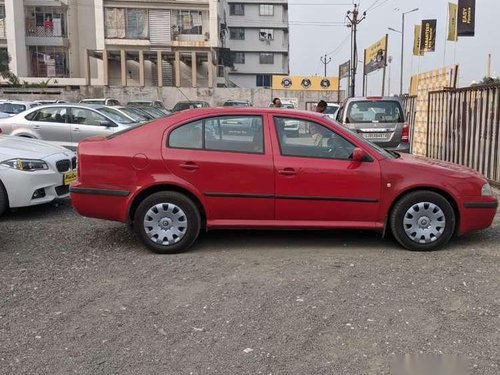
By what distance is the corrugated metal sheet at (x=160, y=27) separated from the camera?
146 ft

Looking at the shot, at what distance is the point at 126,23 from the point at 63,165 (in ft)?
131

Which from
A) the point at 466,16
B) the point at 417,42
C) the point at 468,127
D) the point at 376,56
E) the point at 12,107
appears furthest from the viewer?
the point at 376,56

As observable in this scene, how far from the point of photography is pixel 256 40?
7631 centimetres

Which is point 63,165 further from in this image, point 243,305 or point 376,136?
point 376,136

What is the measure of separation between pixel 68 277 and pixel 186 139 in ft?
6.00

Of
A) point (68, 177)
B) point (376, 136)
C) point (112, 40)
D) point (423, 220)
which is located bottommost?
point (423, 220)

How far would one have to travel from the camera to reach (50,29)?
1812 inches

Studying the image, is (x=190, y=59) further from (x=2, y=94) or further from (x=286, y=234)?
(x=286, y=234)

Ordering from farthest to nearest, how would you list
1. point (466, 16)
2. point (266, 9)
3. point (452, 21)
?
point (266, 9)
point (452, 21)
point (466, 16)

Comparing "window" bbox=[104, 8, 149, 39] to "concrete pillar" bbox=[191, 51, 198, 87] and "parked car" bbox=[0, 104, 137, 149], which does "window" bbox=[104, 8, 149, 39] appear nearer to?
"concrete pillar" bbox=[191, 51, 198, 87]

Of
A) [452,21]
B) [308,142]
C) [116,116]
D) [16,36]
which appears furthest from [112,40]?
[308,142]

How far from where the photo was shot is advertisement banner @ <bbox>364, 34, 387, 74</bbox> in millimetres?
36344

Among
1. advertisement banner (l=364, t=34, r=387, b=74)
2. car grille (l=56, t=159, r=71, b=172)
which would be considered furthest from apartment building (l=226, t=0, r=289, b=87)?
car grille (l=56, t=159, r=71, b=172)

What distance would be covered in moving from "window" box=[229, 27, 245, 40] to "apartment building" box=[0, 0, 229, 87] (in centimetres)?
3075
